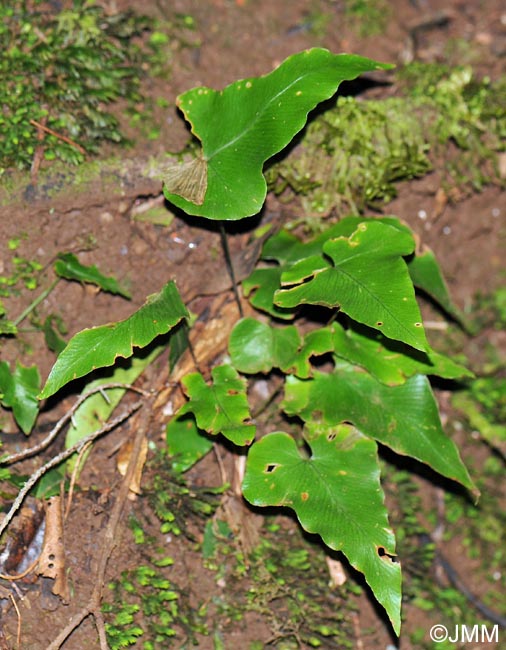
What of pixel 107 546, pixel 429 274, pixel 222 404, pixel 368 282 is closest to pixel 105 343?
pixel 222 404

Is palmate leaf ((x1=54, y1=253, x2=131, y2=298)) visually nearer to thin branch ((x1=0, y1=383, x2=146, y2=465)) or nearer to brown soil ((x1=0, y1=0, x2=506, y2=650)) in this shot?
brown soil ((x1=0, y1=0, x2=506, y2=650))

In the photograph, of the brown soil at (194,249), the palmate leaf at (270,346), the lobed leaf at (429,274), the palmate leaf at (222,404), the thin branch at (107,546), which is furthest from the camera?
the lobed leaf at (429,274)

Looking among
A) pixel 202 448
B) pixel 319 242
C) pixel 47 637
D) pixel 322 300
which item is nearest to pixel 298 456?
pixel 202 448

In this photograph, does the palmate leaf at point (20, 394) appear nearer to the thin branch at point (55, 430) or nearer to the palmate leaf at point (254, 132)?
the thin branch at point (55, 430)

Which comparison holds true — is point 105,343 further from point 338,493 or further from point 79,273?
point 338,493

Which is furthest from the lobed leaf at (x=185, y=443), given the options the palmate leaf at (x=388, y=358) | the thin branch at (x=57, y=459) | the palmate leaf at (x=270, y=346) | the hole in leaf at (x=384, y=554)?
the hole in leaf at (x=384, y=554)

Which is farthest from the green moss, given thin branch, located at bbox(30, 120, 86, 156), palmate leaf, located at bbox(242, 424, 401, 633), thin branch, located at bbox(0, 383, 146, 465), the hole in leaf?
the hole in leaf

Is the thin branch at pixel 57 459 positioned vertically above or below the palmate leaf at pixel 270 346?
above
